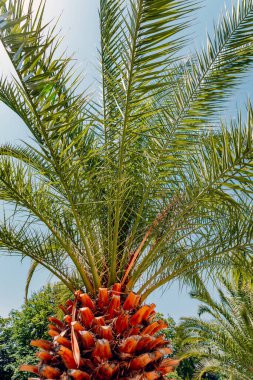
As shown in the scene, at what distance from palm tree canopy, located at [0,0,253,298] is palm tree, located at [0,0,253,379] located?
14 mm

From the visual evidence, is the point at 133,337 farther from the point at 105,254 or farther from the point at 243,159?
the point at 243,159

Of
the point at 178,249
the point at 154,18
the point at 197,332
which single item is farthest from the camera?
the point at 197,332

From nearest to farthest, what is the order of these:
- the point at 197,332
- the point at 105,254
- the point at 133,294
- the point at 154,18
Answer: the point at 154,18 → the point at 133,294 → the point at 105,254 → the point at 197,332

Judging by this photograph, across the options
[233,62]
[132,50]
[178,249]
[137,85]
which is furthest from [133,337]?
[233,62]

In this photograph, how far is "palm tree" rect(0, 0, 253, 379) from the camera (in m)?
3.15

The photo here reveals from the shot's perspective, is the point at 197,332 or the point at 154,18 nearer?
the point at 154,18

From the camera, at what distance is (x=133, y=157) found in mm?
4586

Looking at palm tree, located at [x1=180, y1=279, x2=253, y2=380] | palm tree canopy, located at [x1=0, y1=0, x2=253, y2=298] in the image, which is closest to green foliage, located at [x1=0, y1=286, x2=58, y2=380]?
palm tree, located at [x1=180, y1=279, x2=253, y2=380]

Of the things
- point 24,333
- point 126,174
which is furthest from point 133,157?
point 24,333

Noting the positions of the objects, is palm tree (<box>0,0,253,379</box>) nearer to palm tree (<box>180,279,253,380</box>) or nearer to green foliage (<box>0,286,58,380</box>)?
Result: palm tree (<box>180,279,253,380</box>)

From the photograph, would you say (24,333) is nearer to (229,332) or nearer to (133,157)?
(229,332)

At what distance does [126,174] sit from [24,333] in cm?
1708

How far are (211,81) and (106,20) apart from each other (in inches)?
50.1

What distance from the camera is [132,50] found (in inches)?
119
